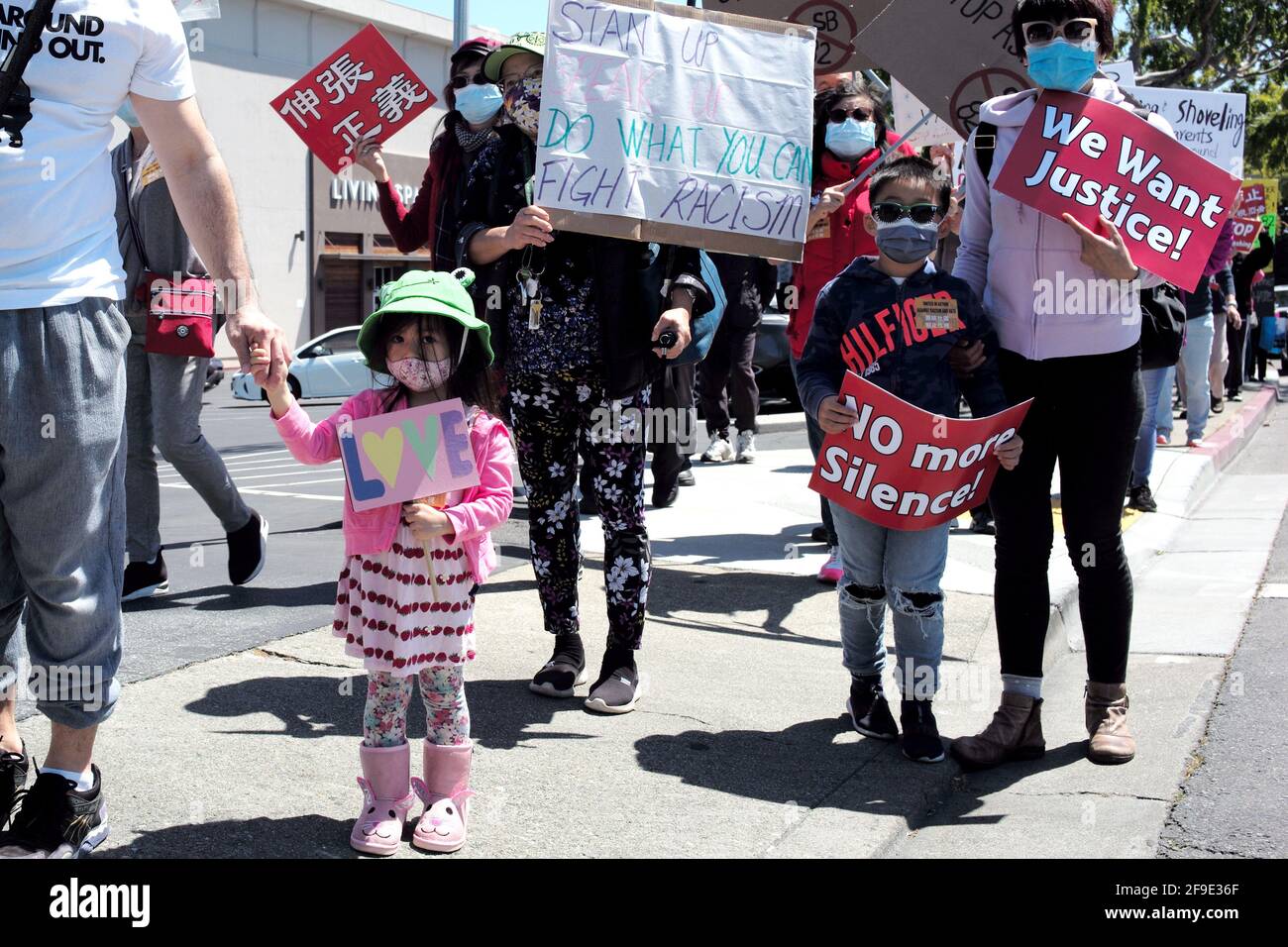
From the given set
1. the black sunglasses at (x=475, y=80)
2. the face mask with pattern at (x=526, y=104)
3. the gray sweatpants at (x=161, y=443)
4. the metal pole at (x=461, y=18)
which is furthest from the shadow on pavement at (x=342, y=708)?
the metal pole at (x=461, y=18)

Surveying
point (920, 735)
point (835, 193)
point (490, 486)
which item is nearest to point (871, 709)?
point (920, 735)

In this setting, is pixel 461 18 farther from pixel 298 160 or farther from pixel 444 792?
pixel 298 160

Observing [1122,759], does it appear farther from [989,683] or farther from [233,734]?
[233,734]

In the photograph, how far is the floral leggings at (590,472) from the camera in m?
4.37

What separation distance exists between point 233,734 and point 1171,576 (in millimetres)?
5097

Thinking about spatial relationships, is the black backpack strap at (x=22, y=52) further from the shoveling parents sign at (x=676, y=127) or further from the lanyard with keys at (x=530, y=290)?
the lanyard with keys at (x=530, y=290)

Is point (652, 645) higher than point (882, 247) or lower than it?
lower

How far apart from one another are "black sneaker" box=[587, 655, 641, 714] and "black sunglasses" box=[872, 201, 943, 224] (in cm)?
160

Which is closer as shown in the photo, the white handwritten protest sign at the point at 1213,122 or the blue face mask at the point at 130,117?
the blue face mask at the point at 130,117

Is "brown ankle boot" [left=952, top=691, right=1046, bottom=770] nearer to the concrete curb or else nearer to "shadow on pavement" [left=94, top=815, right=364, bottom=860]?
the concrete curb

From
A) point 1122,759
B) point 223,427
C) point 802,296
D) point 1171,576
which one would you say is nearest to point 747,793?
point 1122,759

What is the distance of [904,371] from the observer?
13.4ft

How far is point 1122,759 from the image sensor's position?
13.7ft

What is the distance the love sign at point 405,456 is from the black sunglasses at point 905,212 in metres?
1.53
